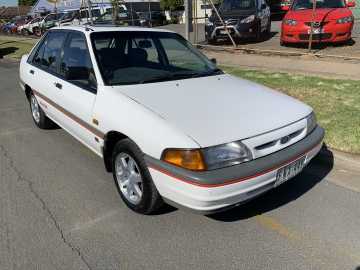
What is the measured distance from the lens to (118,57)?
3994 mm

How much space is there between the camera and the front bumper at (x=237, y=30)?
43.5ft

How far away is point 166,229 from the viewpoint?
3162 mm

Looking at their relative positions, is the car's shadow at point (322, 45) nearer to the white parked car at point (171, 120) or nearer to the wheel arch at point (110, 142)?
the white parked car at point (171, 120)

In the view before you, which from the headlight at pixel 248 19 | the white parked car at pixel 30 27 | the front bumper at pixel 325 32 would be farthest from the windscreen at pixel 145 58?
the white parked car at pixel 30 27

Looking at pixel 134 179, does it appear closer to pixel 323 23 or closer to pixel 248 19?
pixel 323 23

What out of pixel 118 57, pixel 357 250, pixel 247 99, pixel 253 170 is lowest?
pixel 357 250

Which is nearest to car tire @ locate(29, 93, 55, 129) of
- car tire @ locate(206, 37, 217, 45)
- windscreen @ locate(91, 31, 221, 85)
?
windscreen @ locate(91, 31, 221, 85)

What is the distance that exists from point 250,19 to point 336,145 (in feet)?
32.1

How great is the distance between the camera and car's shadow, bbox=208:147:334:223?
11.0 ft

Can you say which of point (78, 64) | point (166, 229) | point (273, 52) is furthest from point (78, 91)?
point (273, 52)

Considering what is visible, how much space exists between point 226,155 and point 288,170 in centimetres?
66

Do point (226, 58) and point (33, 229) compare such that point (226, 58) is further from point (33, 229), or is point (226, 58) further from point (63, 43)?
point (33, 229)

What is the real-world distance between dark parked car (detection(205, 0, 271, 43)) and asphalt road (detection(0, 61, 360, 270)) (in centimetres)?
991

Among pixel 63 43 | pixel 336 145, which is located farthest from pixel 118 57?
pixel 336 145
